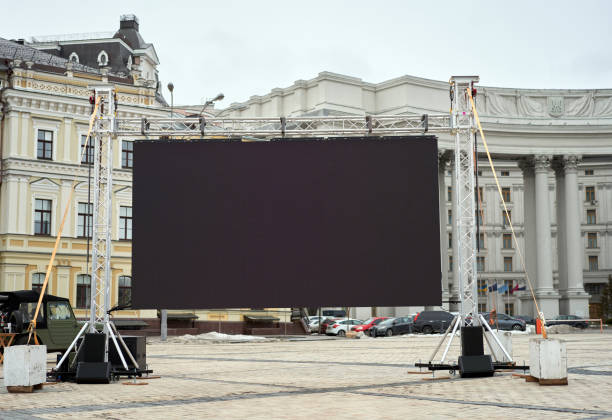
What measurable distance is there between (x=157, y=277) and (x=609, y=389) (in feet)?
33.0

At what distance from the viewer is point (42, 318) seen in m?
23.7

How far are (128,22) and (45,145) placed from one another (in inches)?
2023

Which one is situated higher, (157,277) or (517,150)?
(517,150)

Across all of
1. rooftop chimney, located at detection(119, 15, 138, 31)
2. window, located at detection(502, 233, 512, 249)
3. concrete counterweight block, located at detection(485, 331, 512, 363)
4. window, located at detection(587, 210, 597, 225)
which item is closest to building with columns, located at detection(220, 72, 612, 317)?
window, located at detection(502, 233, 512, 249)

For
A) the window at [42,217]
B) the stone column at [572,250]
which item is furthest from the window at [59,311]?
the stone column at [572,250]

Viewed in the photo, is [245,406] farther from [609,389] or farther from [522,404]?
[609,389]

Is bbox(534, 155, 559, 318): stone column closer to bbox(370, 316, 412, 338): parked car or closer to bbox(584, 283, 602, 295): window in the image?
bbox(584, 283, 602, 295): window

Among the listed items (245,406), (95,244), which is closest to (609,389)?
(245,406)

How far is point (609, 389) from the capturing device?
13844mm

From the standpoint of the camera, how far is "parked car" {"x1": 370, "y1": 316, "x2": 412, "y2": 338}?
50469 millimetres

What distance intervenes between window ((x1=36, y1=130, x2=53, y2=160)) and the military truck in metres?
26.9

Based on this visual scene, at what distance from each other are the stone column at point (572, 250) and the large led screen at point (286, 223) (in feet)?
206

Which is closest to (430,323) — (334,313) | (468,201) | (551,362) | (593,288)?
(334,313)

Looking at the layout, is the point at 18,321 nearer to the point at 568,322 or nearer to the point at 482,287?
the point at 568,322
